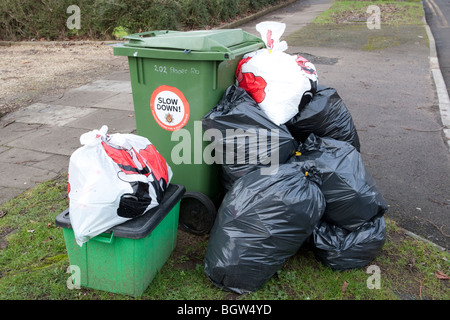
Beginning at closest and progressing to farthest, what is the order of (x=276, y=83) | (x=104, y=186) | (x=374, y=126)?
1. (x=104, y=186)
2. (x=276, y=83)
3. (x=374, y=126)

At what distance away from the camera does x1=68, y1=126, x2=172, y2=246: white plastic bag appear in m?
1.90

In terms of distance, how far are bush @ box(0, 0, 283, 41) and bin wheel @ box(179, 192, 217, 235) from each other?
7.59 metres

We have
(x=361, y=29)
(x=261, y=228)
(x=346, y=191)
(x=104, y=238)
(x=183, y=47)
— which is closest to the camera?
(x=104, y=238)

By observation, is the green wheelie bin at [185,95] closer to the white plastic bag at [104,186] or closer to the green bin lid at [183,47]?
the green bin lid at [183,47]

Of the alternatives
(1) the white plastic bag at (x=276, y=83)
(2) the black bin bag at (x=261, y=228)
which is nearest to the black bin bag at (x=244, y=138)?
(1) the white plastic bag at (x=276, y=83)

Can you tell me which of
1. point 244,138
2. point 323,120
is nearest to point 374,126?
point 323,120

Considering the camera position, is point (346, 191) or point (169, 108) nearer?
point (346, 191)

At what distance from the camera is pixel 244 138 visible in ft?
7.96

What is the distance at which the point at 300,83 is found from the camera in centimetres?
269

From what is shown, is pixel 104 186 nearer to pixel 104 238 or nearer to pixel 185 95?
pixel 104 238

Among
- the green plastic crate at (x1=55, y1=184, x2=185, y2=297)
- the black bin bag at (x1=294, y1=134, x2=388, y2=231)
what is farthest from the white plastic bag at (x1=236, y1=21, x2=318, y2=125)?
the green plastic crate at (x1=55, y1=184, x2=185, y2=297)

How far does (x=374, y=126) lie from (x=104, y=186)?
4.10 m

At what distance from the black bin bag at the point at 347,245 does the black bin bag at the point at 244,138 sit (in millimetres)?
568
